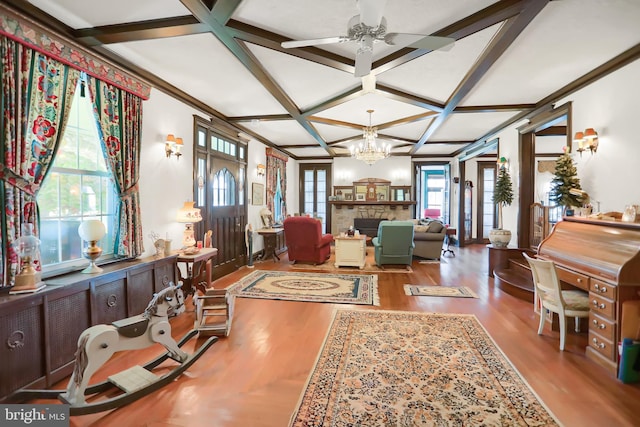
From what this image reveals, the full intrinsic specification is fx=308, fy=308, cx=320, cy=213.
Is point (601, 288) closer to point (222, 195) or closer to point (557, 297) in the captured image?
point (557, 297)

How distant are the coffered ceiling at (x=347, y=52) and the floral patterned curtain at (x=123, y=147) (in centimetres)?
40

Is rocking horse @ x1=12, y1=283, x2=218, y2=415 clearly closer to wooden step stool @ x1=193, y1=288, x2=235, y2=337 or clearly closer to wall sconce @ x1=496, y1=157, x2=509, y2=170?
wooden step stool @ x1=193, y1=288, x2=235, y2=337

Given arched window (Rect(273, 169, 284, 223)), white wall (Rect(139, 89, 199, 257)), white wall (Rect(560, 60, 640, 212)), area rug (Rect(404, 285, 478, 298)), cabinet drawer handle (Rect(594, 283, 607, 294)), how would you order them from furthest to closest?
1. arched window (Rect(273, 169, 284, 223))
2. area rug (Rect(404, 285, 478, 298))
3. white wall (Rect(139, 89, 199, 257))
4. white wall (Rect(560, 60, 640, 212))
5. cabinet drawer handle (Rect(594, 283, 607, 294))

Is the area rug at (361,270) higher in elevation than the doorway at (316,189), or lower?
lower

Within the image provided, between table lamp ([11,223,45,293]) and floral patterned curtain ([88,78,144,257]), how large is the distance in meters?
1.04

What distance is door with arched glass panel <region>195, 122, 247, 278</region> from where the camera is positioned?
5160 millimetres

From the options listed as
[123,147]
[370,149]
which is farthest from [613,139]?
[123,147]

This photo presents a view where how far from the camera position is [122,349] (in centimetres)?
221

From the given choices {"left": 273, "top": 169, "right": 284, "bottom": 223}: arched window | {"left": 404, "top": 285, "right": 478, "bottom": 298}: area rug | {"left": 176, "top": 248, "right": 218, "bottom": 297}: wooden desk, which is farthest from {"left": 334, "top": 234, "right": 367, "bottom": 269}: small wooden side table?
{"left": 273, "top": 169, "right": 284, "bottom": 223}: arched window

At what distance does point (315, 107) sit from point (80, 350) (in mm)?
4444

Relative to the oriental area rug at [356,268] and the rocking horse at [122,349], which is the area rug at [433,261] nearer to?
the oriental area rug at [356,268]

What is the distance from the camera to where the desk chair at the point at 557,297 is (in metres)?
2.92

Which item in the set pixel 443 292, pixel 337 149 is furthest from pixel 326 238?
pixel 337 149

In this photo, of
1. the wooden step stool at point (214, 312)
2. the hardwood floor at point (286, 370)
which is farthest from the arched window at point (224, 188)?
the wooden step stool at point (214, 312)
